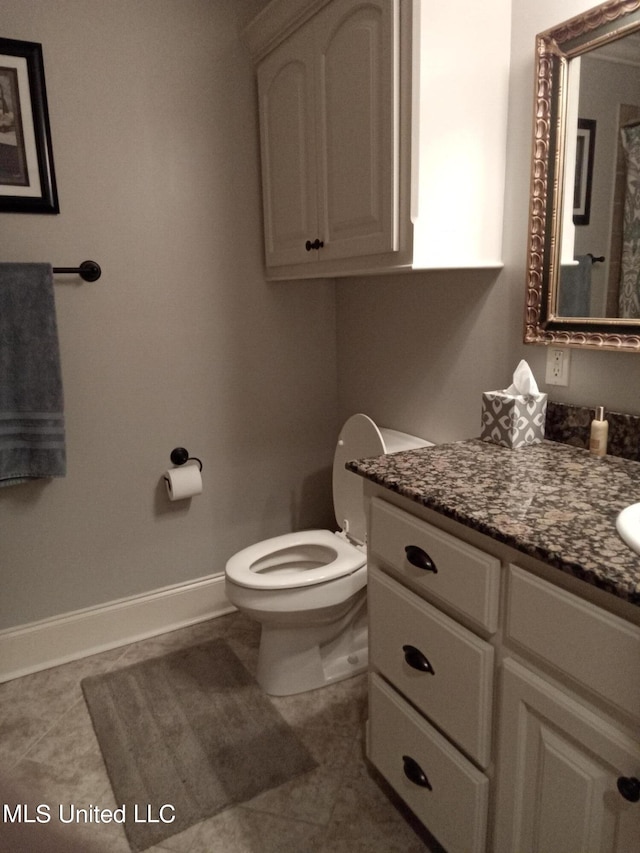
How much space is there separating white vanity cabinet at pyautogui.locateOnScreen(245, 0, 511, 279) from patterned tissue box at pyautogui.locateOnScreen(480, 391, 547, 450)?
14.7 inches

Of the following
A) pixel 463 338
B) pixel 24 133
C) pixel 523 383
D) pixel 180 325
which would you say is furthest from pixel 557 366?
pixel 24 133

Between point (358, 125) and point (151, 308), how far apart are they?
3.18ft

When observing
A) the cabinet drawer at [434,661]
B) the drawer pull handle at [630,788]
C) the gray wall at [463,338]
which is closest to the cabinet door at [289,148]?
the gray wall at [463,338]

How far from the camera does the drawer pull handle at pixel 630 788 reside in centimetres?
84

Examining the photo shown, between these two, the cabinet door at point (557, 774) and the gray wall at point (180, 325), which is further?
the gray wall at point (180, 325)

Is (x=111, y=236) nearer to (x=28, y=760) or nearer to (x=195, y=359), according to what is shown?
(x=195, y=359)

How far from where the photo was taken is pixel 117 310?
206 cm

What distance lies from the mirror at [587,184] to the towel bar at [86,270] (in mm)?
1366

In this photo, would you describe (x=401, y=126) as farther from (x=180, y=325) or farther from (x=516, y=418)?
(x=180, y=325)

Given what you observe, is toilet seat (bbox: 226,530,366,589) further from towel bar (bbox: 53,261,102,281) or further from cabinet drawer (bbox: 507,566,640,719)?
towel bar (bbox: 53,261,102,281)

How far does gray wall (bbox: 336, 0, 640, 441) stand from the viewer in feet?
4.75

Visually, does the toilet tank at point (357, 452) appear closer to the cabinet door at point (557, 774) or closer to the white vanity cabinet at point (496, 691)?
the white vanity cabinet at point (496, 691)

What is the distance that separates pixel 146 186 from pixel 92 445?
A: 912mm

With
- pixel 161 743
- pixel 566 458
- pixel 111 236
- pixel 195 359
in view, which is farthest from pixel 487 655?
pixel 111 236
